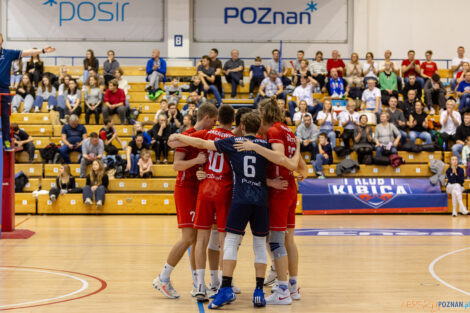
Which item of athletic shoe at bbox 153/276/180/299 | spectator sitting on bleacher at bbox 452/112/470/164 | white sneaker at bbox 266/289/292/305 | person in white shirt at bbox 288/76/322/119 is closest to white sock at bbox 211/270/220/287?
athletic shoe at bbox 153/276/180/299

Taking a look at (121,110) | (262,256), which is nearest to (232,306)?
(262,256)

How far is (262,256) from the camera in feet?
21.5

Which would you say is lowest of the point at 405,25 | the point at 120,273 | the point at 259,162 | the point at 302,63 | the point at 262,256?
the point at 120,273

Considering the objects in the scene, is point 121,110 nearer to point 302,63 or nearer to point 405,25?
point 302,63

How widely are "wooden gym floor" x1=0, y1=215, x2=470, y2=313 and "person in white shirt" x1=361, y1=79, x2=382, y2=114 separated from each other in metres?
6.48

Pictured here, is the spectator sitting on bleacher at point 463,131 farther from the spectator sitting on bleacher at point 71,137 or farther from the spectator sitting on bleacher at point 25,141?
the spectator sitting on bleacher at point 25,141

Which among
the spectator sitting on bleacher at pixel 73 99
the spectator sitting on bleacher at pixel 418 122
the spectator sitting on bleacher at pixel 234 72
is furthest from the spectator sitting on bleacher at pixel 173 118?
the spectator sitting on bleacher at pixel 418 122

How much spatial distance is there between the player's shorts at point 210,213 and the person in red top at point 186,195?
0.22 m

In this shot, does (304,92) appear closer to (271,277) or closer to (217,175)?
(271,277)

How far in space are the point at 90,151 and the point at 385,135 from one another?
312 inches

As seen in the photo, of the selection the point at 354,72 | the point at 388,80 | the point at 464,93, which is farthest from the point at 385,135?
the point at 354,72

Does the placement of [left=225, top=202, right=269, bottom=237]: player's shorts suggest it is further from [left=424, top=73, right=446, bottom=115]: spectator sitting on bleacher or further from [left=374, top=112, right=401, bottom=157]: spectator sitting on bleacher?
[left=424, top=73, right=446, bottom=115]: spectator sitting on bleacher

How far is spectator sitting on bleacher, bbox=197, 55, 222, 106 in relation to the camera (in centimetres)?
1970

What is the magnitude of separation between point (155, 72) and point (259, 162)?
14611 mm
